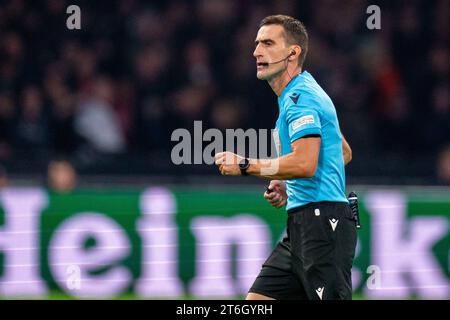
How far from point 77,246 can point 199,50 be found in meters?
3.01

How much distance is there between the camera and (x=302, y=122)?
5.98 meters

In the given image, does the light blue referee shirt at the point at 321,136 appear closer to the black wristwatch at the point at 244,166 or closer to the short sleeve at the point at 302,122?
the short sleeve at the point at 302,122

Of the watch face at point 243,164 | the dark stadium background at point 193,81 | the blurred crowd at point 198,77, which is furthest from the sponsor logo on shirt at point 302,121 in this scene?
the blurred crowd at point 198,77

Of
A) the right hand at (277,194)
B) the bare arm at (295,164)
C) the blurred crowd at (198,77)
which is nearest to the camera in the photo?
the bare arm at (295,164)

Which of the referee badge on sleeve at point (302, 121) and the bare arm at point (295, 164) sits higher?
the referee badge on sleeve at point (302, 121)

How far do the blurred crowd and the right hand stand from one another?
4858 mm

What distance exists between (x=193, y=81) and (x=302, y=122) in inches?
248

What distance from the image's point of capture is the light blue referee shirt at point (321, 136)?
19.9 feet

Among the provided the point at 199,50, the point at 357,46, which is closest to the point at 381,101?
the point at 357,46

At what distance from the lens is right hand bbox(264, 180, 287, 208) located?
649cm

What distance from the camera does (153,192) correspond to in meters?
10.4

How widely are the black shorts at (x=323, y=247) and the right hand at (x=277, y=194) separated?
185 millimetres

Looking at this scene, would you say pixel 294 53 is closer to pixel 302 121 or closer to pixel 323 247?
pixel 302 121

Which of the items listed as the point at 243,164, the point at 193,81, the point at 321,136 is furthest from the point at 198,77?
the point at 243,164
